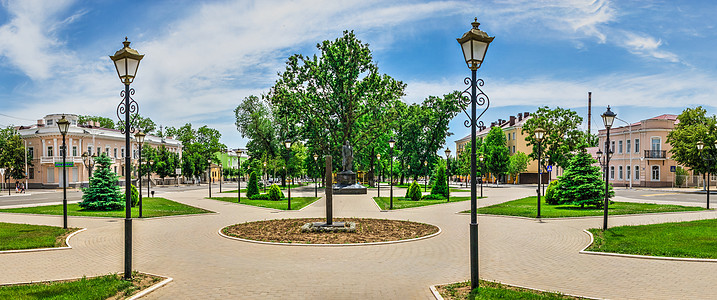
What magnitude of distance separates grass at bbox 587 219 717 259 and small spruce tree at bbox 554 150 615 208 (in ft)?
18.7

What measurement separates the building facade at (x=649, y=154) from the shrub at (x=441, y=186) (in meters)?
32.6

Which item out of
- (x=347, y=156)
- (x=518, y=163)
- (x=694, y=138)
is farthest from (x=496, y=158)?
(x=347, y=156)

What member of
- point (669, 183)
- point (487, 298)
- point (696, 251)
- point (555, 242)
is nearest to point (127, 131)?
point (487, 298)

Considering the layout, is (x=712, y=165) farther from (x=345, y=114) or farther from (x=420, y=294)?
(x=420, y=294)

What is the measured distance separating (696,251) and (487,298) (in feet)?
20.9

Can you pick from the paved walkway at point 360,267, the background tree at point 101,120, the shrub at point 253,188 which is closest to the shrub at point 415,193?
the shrub at point 253,188

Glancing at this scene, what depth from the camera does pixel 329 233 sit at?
1305cm

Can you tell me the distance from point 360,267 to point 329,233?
4361 mm

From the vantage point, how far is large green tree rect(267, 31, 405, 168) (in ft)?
137

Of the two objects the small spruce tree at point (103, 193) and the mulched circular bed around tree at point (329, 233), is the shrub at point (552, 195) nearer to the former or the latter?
the mulched circular bed around tree at point (329, 233)

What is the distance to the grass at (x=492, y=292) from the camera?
664 centimetres

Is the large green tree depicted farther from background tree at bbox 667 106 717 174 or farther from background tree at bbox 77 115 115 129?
background tree at bbox 77 115 115 129

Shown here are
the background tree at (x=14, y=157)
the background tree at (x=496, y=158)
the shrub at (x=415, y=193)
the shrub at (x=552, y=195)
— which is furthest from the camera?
the background tree at (x=496, y=158)

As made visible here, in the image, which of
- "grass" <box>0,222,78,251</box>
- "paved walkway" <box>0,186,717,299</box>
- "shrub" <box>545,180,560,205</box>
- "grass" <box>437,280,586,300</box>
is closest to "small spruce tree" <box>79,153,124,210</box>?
"grass" <box>0,222,78,251</box>
